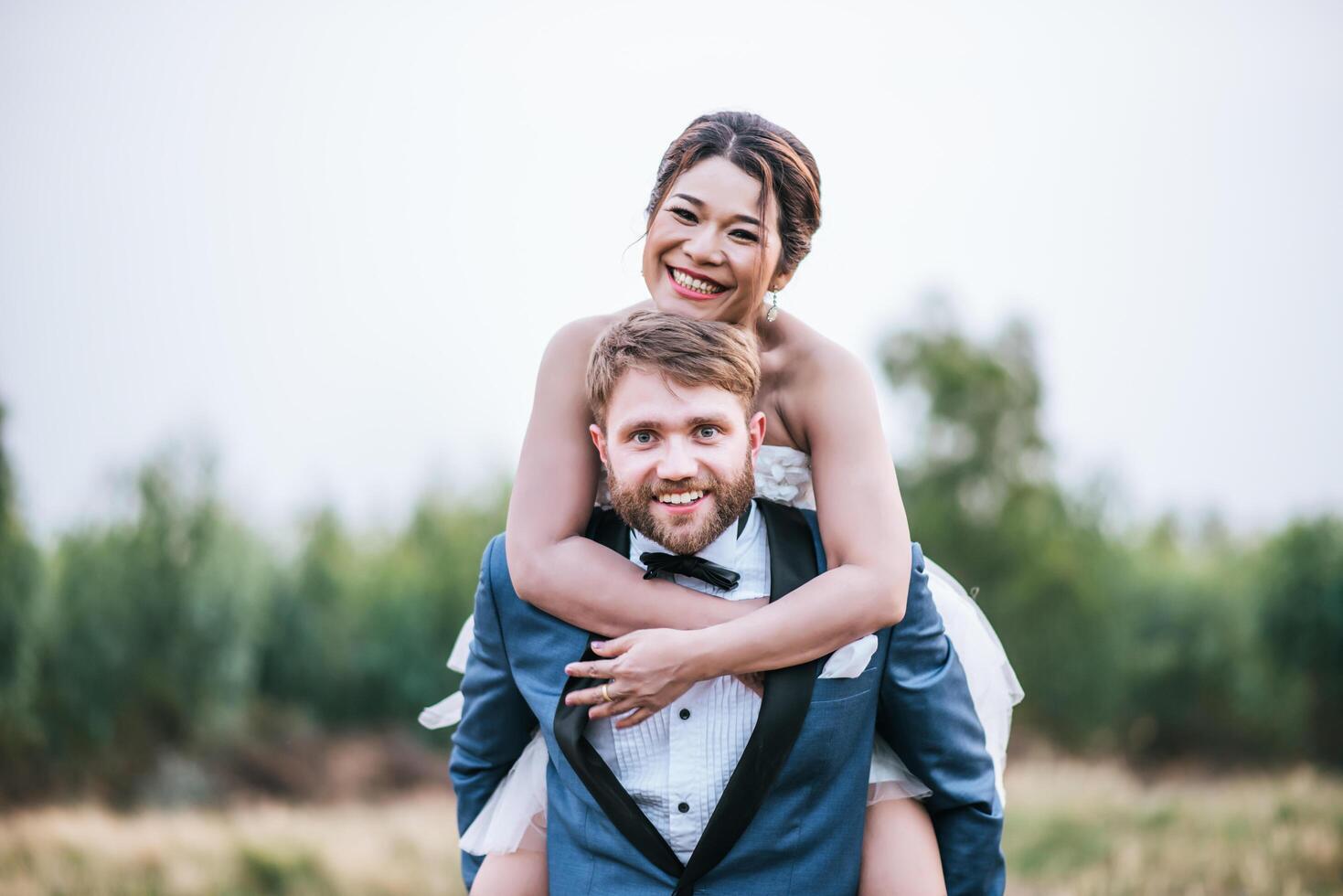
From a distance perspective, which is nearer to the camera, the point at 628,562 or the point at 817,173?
the point at 628,562

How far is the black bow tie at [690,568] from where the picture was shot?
8.78 feet

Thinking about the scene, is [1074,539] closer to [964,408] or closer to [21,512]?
[964,408]

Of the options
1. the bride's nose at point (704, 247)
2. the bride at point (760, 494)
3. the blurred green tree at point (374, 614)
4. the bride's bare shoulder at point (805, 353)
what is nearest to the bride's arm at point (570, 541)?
the bride at point (760, 494)

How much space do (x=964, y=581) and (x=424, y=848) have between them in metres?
6.37

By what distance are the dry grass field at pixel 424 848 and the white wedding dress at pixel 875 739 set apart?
5.39m

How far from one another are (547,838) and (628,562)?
77cm

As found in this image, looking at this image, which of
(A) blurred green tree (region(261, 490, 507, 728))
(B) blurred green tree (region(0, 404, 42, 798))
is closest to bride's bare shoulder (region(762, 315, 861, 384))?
(B) blurred green tree (region(0, 404, 42, 798))

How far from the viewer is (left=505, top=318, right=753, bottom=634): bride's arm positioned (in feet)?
8.73

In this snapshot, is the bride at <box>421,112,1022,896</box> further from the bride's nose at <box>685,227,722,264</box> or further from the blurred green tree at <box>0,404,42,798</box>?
the blurred green tree at <box>0,404,42,798</box>

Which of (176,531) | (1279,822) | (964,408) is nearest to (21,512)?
(176,531)

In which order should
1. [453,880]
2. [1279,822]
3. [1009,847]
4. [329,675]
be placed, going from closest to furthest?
[453,880]
[1279,822]
[1009,847]
[329,675]

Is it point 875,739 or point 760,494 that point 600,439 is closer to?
point 760,494

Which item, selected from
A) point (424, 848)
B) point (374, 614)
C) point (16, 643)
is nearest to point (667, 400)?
point (424, 848)

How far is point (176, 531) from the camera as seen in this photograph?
10016 millimetres
